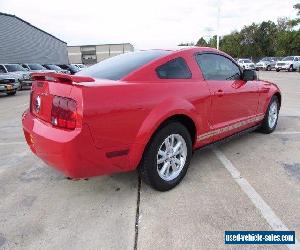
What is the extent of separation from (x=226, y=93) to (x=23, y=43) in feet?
114

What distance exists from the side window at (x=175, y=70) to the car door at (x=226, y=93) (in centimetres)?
31

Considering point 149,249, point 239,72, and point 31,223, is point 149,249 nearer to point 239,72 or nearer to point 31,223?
point 31,223

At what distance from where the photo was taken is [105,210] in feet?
10.9

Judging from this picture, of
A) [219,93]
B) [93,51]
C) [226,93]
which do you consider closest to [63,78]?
[219,93]

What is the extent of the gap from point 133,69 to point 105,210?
152 cm

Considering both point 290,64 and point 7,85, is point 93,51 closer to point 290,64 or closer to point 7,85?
point 290,64

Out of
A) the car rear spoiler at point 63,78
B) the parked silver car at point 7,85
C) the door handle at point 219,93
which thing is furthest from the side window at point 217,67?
the parked silver car at point 7,85

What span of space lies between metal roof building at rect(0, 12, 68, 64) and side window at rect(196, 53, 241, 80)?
29.3 meters

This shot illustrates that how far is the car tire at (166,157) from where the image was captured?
135 inches


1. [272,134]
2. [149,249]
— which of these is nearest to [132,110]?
[149,249]

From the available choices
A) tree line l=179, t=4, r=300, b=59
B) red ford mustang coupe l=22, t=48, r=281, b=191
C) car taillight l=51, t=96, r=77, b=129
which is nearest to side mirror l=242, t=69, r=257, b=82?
red ford mustang coupe l=22, t=48, r=281, b=191

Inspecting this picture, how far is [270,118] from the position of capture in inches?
234

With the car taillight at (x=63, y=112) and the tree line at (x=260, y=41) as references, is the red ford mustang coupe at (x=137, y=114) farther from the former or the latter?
the tree line at (x=260, y=41)

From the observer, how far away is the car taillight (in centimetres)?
292
